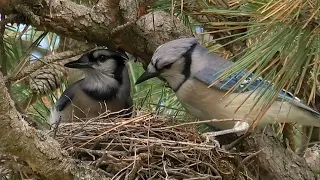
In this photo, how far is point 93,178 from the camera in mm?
1723

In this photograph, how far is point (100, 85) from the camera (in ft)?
8.39

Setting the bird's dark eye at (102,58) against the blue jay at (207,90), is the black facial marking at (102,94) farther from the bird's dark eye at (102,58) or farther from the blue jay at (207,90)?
the blue jay at (207,90)

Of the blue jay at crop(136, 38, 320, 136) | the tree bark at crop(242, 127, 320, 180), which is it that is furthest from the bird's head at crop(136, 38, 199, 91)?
the tree bark at crop(242, 127, 320, 180)

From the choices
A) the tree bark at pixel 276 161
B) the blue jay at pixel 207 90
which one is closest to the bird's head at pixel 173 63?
the blue jay at pixel 207 90

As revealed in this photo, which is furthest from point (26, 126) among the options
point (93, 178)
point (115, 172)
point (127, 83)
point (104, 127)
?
point (127, 83)

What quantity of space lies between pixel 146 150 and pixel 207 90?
1.22ft

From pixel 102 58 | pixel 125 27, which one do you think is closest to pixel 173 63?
pixel 125 27

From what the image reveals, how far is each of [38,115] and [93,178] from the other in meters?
0.89

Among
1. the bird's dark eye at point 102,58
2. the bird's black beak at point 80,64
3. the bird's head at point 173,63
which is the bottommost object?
the bird's black beak at point 80,64

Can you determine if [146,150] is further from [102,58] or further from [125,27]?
[102,58]

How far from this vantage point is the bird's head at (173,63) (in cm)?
219

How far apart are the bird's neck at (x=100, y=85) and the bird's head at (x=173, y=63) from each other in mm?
321

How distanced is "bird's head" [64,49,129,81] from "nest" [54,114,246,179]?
0.41 meters

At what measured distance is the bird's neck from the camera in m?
2.54
